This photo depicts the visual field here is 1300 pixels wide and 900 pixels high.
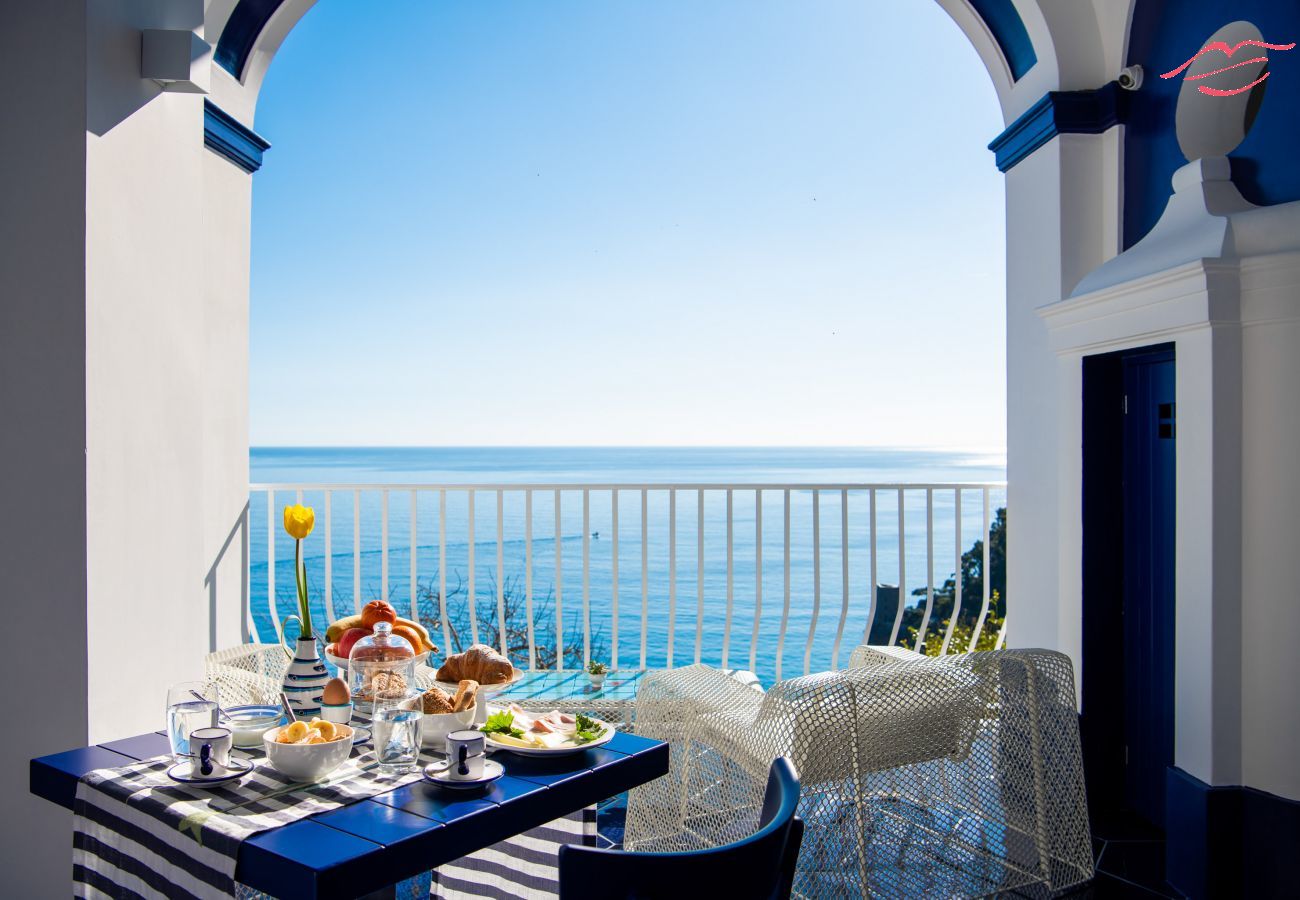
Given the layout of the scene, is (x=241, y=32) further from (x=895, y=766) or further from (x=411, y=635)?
(x=895, y=766)

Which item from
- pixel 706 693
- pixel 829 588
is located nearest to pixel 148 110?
pixel 706 693

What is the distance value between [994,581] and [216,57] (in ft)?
13.8

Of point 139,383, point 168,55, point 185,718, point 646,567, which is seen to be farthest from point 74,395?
point 646,567

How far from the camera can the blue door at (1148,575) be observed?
2826 mm

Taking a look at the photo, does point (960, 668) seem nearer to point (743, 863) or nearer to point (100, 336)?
point (743, 863)

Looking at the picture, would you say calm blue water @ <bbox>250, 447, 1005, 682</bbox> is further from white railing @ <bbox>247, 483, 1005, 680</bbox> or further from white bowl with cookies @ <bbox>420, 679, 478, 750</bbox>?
white bowl with cookies @ <bbox>420, 679, 478, 750</bbox>

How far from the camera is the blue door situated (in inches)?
111

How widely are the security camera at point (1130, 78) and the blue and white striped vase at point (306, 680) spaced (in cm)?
337

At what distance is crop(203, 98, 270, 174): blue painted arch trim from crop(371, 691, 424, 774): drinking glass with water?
107 inches

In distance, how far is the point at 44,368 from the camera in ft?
7.48

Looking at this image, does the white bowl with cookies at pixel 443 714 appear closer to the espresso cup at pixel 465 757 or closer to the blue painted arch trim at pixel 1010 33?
the espresso cup at pixel 465 757

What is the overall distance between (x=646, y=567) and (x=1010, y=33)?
282 cm

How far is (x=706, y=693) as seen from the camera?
2.54 meters

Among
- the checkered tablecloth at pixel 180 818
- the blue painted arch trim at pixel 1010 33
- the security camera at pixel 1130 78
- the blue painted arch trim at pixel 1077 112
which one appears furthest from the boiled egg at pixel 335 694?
the blue painted arch trim at pixel 1010 33
